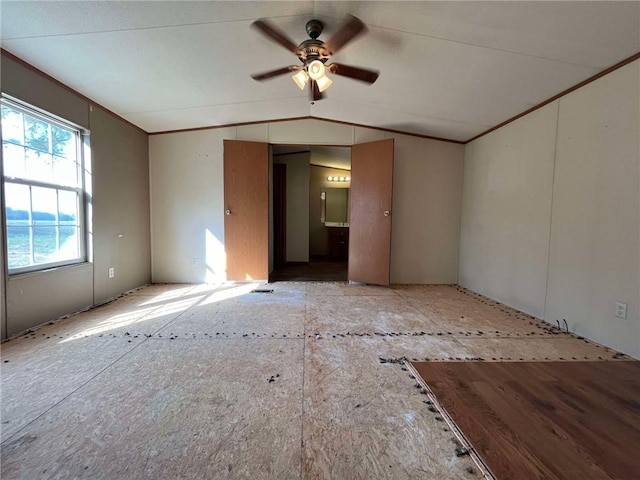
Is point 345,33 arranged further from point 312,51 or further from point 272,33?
point 272,33

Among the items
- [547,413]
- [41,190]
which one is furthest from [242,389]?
[41,190]

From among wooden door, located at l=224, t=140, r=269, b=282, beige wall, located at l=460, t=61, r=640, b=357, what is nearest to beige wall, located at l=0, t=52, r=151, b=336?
wooden door, located at l=224, t=140, r=269, b=282

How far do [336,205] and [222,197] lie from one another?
157 inches

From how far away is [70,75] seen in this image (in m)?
2.63

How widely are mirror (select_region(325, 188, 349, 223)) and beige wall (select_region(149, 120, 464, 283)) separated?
11.1 feet

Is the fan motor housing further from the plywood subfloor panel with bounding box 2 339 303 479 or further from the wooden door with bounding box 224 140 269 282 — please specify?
the plywood subfloor panel with bounding box 2 339 303 479

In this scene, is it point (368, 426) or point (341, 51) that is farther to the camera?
point (341, 51)

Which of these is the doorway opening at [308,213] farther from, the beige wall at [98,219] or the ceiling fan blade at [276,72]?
the ceiling fan blade at [276,72]

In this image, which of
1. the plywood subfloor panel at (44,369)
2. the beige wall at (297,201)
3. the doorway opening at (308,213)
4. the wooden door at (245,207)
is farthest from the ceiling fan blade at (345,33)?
the beige wall at (297,201)

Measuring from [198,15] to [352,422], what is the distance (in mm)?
2805

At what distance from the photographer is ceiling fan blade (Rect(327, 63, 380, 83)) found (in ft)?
7.61

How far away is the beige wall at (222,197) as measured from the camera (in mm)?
4332

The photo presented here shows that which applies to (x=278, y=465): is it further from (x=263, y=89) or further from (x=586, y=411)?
(x=263, y=89)

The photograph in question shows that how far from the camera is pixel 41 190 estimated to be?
2.68 meters
